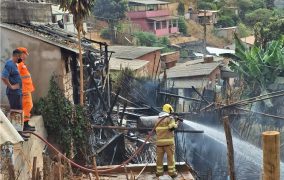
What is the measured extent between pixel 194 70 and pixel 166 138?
19.9m

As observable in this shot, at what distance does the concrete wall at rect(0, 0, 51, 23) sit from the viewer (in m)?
11.9

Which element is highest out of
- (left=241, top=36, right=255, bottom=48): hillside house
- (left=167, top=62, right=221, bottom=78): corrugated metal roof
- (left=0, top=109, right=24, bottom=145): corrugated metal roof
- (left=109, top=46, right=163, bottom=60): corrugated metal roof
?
(left=0, top=109, right=24, bottom=145): corrugated metal roof

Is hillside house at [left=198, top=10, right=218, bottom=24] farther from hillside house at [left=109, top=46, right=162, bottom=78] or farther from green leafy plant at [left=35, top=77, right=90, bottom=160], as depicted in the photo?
green leafy plant at [left=35, top=77, right=90, bottom=160]

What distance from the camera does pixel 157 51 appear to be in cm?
3262

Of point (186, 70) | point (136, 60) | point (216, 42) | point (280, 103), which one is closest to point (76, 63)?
point (280, 103)

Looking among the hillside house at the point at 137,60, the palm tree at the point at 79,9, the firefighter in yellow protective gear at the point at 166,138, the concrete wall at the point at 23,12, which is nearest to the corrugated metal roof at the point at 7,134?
the firefighter in yellow protective gear at the point at 166,138

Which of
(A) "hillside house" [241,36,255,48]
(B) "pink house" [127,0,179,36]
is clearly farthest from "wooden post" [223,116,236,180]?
(B) "pink house" [127,0,179,36]

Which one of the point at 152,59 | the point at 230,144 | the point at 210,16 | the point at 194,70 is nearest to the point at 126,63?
the point at 194,70

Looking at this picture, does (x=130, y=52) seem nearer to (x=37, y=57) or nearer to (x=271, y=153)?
(x=37, y=57)

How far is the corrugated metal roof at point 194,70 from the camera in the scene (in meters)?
28.1

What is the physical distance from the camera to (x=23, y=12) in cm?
1234

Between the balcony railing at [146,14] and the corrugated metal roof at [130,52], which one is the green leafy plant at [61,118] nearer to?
the corrugated metal roof at [130,52]

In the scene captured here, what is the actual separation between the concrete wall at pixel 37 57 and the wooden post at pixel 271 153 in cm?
723

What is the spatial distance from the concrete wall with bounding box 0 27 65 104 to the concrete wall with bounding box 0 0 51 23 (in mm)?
1244
